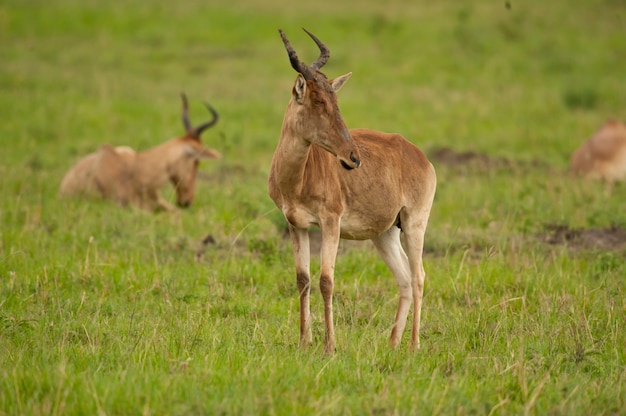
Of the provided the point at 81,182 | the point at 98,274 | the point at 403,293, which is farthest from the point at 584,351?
the point at 81,182

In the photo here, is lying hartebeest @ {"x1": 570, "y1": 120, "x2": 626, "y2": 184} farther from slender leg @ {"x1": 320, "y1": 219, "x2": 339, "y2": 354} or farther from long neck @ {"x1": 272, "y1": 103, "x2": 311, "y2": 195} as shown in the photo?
long neck @ {"x1": 272, "y1": 103, "x2": 311, "y2": 195}

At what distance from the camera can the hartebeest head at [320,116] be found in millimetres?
5527

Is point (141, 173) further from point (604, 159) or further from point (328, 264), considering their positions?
point (328, 264)

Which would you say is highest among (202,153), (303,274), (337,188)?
(337,188)

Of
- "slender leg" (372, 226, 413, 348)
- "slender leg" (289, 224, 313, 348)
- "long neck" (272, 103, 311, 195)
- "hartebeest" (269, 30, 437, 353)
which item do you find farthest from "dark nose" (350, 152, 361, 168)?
"slender leg" (372, 226, 413, 348)

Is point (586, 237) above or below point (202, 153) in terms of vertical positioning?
below

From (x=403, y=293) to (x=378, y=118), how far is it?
934 cm

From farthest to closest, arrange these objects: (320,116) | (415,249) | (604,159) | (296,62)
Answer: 1. (604,159)
2. (415,249)
3. (320,116)
4. (296,62)

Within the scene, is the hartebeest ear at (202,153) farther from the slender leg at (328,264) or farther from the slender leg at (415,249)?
the slender leg at (328,264)

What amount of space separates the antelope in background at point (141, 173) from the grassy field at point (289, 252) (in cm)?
33

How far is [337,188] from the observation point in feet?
19.6

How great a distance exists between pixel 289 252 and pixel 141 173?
4143mm

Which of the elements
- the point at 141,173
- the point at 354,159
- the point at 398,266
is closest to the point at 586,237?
the point at 398,266

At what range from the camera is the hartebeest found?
559 cm
